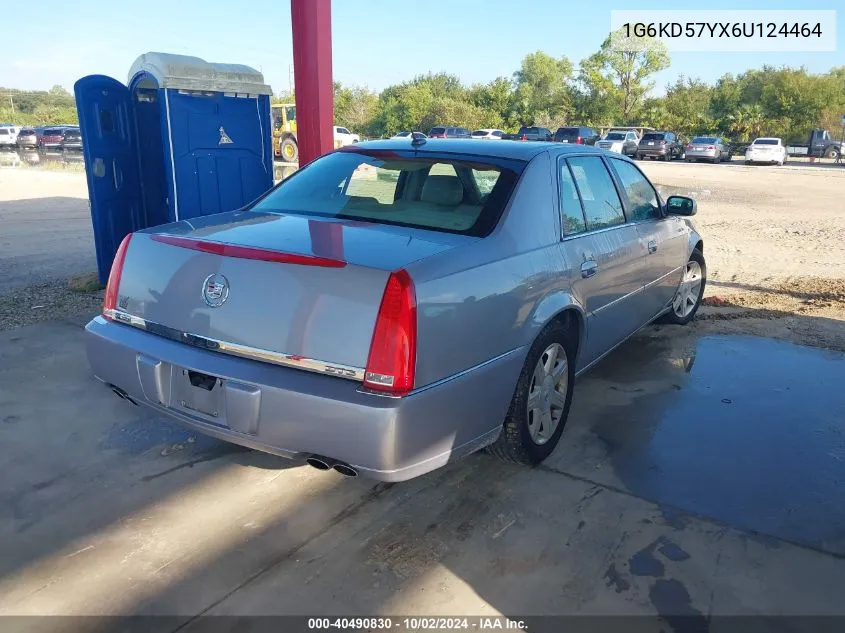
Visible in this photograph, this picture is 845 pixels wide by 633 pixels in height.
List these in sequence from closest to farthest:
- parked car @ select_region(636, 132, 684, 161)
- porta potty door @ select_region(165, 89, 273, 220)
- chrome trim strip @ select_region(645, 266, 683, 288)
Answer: chrome trim strip @ select_region(645, 266, 683, 288), porta potty door @ select_region(165, 89, 273, 220), parked car @ select_region(636, 132, 684, 161)

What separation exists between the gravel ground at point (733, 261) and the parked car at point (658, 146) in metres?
20.8

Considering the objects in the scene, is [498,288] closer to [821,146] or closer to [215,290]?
[215,290]

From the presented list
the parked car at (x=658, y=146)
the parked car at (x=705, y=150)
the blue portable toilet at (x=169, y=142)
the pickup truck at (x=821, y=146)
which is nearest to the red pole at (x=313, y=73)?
the blue portable toilet at (x=169, y=142)

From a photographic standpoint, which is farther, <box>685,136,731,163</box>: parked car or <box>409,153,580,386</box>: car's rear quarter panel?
<box>685,136,731,163</box>: parked car

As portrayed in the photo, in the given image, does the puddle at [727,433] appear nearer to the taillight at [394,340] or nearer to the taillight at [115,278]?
the taillight at [394,340]

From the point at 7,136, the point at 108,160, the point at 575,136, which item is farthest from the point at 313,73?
the point at 7,136

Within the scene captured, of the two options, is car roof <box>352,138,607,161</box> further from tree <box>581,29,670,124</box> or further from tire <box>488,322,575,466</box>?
tree <box>581,29,670,124</box>

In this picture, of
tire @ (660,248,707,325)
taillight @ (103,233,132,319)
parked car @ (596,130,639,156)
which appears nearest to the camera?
taillight @ (103,233,132,319)

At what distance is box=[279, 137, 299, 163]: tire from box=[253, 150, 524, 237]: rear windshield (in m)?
26.0

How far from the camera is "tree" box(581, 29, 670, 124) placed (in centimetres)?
7062

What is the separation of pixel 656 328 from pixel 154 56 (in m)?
5.00

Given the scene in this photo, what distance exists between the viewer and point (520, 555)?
8.88ft

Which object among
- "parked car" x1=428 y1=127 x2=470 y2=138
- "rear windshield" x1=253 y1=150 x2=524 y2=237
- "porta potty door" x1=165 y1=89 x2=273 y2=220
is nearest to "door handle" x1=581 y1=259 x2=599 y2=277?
"rear windshield" x1=253 y1=150 x2=524 y2=237

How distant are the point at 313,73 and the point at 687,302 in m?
4.26
